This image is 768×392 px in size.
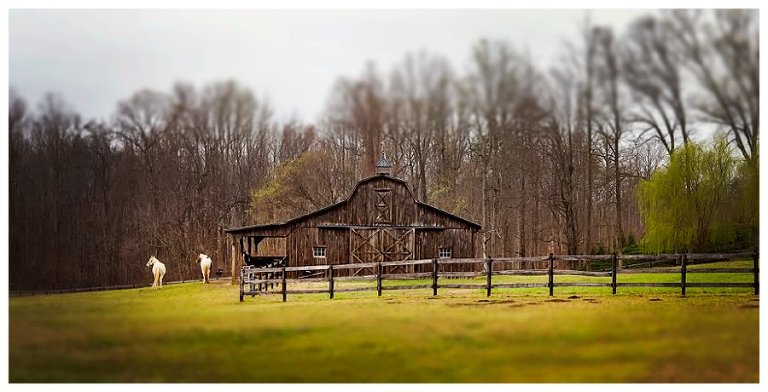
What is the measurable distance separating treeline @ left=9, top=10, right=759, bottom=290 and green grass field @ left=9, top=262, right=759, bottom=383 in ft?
17.7

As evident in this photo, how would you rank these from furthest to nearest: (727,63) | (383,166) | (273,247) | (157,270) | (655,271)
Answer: (273,247)
(383,166)
(157,270)
(655,271)
(727,63)

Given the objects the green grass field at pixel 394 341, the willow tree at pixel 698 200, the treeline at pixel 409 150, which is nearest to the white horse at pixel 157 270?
the treeline at pixel 409 150

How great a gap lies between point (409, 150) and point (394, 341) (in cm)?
2288

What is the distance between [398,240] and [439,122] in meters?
4.75

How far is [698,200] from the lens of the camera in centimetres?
2905

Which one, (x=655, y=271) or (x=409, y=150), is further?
(x=409, y=150)

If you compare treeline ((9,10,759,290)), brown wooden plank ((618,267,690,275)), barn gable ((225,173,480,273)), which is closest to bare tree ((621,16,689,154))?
treeline ((9,10,759,290))

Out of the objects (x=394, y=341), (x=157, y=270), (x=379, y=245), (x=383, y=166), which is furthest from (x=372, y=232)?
(x=394, y=341)

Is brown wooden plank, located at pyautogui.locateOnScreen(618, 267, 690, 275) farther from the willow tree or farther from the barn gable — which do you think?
the barn gable

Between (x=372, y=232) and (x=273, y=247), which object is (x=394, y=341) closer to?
(x=372, y=232)

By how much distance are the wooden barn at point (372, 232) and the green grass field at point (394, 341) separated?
10.7 meters

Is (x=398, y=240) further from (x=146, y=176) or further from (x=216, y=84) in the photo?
(x=146, y=176)

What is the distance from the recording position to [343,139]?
121 ft
